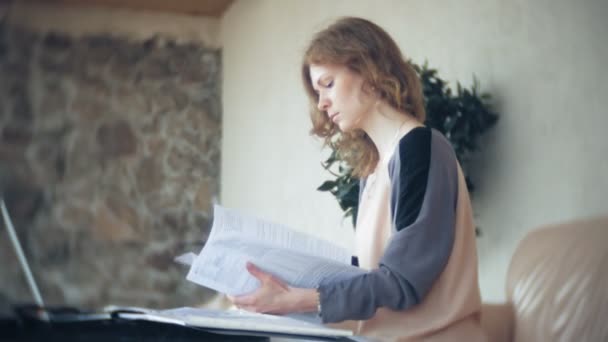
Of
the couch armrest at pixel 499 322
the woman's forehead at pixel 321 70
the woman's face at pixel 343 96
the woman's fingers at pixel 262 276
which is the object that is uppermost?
the woman's forehead at pixel 321 70

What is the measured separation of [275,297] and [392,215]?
24cm

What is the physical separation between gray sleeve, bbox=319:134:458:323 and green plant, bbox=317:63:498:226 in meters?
0.85

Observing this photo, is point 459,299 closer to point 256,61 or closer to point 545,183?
point 545,183

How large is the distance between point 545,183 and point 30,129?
143 inches

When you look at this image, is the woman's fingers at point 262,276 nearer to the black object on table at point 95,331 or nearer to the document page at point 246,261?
the document page at point 246,261

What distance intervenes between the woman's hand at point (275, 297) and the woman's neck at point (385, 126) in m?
0.33

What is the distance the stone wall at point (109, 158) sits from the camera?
476cm

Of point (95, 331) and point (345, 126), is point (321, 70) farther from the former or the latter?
point (95, 331)

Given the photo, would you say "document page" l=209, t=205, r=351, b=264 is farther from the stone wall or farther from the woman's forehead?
the stone wall

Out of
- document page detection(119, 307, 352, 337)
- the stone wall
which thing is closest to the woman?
document page detection(119, 307, 352, 337)

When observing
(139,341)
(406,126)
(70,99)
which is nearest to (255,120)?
(70,99)

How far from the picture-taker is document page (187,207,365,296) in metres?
1.18

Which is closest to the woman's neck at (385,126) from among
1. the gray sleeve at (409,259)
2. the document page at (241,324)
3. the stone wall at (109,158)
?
the gray sleeve at (409,259)

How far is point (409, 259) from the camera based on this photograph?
119cm
